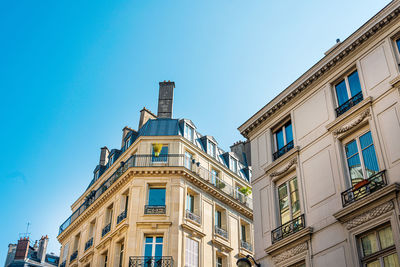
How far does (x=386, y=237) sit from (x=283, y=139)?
6.18 metres

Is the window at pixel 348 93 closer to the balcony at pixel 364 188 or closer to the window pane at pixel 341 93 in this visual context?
the window pane at pixel 341 93

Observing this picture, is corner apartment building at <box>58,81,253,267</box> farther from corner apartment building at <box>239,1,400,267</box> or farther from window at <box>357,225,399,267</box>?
window at <box>357,225,399,267</box>

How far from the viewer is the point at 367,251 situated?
12.6 metres

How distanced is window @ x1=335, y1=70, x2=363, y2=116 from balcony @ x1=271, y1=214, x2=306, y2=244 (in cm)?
356

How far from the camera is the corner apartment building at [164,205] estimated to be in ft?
81.3

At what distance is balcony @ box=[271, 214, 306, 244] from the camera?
1503 cm

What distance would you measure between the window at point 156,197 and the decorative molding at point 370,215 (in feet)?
46.1

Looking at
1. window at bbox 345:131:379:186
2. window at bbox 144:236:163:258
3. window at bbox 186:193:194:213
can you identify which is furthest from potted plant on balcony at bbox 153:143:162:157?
window at bbox 345:131:379:186

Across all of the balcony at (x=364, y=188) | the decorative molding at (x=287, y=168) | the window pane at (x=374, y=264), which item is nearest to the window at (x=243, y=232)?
the decorative molding at (x=287, y=168)

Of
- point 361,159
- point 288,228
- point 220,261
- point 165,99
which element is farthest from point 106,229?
point 361,159

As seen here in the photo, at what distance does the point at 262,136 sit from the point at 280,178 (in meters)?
2.33

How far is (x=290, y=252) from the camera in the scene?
14914 mm

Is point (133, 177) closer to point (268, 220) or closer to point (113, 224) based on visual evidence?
point (113, 224)

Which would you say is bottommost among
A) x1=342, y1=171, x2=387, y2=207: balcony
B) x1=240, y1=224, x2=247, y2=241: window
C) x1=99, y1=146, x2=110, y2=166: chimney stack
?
x1=342, y1=171, x2=387, y2=207: balcony
